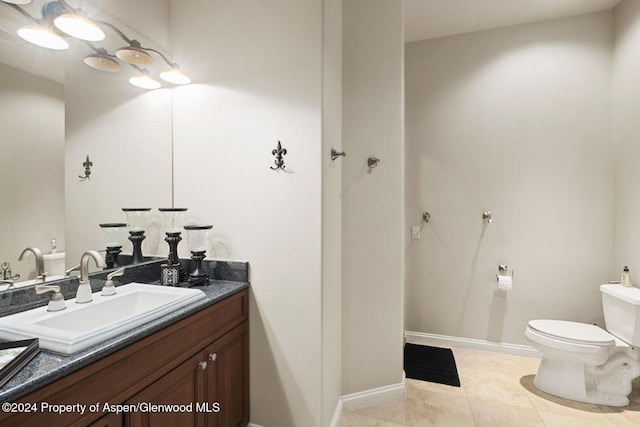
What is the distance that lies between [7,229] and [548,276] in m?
3.62

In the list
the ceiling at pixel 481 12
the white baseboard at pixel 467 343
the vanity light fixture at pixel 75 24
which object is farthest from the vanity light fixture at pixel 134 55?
the white baseboard at pixel 467 343

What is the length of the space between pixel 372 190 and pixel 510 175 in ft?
5.02

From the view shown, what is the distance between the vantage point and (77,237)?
153 cm

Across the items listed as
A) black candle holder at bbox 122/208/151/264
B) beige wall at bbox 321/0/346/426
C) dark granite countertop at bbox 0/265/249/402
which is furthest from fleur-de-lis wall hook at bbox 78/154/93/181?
beige wall at bbox 321/0/346/426

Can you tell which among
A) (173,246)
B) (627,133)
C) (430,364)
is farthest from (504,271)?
(173,246)

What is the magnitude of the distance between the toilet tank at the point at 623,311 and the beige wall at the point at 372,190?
1.52 meters

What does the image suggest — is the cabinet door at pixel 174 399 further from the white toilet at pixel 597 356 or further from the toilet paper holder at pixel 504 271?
the toilet paper holder at pixel 504 271

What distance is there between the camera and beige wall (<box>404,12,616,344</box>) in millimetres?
2598

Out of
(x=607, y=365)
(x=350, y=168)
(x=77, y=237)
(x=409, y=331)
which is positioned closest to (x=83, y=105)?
(x=77, y=237)

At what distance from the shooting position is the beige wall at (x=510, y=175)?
2.60 m

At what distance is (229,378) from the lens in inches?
63.4

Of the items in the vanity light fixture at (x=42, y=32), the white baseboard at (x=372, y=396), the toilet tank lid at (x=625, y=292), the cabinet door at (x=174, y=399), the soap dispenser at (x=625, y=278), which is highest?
the vanity light fixture at (x=42, y=32)

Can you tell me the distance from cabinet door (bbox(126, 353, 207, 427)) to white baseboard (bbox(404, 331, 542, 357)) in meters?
2.21

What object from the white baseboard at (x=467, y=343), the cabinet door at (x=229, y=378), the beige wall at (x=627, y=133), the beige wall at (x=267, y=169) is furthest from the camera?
the white baseboard at (x=467, y=343)
